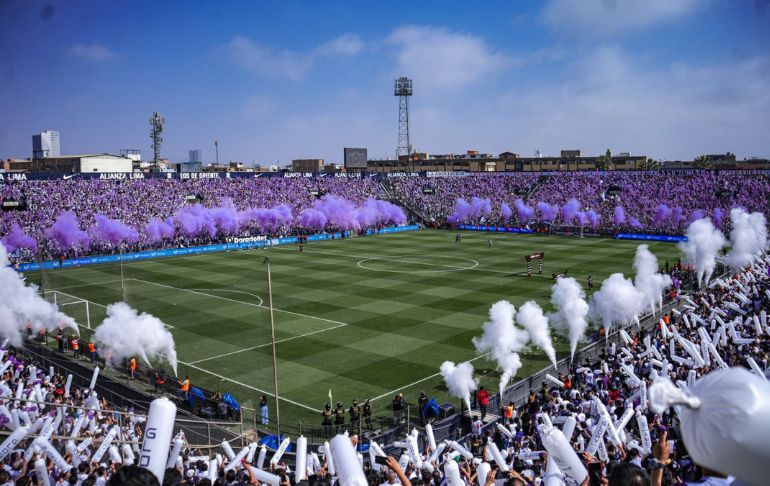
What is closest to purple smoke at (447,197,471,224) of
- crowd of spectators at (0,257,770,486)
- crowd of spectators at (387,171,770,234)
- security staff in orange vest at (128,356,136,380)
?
crowd of spectators at (387,171,770,234)

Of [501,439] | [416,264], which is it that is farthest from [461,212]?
[501,439]

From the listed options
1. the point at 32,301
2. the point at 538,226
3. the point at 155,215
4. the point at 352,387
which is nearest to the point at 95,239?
the point at 155,215

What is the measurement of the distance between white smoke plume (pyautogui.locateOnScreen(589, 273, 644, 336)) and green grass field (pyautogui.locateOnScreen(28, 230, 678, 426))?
2.63 metres

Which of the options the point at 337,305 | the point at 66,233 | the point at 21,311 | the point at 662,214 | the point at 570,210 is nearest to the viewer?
the point at 21,311

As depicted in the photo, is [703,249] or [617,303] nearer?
[617,303]

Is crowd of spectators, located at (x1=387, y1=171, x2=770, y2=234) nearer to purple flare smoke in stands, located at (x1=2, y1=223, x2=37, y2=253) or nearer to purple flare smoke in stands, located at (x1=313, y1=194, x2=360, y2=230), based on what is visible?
purple flare smoke in stands, located at (x1=313, y1=194, x2=360, y2=230)

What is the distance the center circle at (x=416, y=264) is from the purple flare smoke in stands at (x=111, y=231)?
23577 millimetres

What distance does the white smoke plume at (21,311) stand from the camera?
84.6 feet

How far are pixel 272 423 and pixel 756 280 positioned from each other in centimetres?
2627

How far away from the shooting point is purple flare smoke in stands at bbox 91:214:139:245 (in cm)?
5725

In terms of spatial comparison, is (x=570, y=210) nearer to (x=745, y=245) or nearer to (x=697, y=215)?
(x=697, y=215)

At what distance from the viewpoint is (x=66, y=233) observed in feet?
175

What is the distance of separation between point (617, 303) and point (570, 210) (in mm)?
50879

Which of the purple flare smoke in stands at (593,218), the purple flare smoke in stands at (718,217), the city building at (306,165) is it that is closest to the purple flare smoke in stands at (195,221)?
the purple flare smoke in stands at (593,218)
